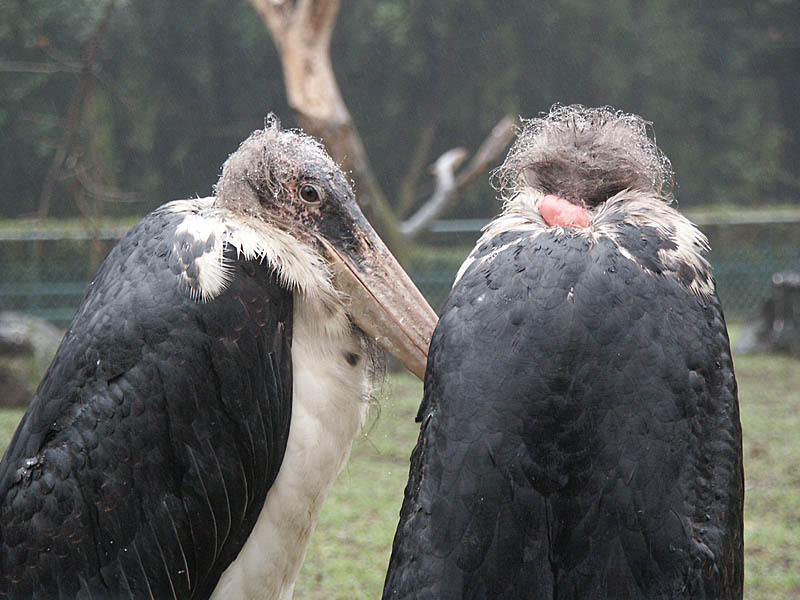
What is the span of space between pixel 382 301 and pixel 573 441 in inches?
30.8

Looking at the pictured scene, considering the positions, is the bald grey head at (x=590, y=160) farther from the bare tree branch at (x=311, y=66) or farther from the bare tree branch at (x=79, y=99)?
the bare tree branch at (x=311, y=66)

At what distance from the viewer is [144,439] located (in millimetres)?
1872

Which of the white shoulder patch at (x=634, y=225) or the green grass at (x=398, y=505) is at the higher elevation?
the white shoulder patch at (x=634, y=225)

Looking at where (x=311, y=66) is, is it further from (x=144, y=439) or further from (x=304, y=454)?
(x=144, y=439)

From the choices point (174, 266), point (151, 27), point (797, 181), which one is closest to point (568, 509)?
point (174, 266)

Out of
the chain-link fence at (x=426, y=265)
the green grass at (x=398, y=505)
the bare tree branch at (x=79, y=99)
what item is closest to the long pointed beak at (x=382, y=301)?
the green grass at (x=398, y=505)

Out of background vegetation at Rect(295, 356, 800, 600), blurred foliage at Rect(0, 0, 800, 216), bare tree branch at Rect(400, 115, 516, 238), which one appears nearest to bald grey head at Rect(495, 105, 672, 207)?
background vegetation at Rect(295, 356, 800, 600)

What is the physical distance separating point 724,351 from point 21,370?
5885mm

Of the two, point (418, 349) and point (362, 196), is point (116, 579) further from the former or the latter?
point (362, 196)

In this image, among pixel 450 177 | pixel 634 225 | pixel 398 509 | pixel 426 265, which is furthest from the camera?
pixel 426 265

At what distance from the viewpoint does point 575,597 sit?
1.46 meters

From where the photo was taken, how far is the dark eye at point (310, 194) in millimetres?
2174

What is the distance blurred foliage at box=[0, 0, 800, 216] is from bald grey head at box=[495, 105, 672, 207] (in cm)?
1410

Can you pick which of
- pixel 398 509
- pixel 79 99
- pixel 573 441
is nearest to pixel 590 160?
pixel 573 441
